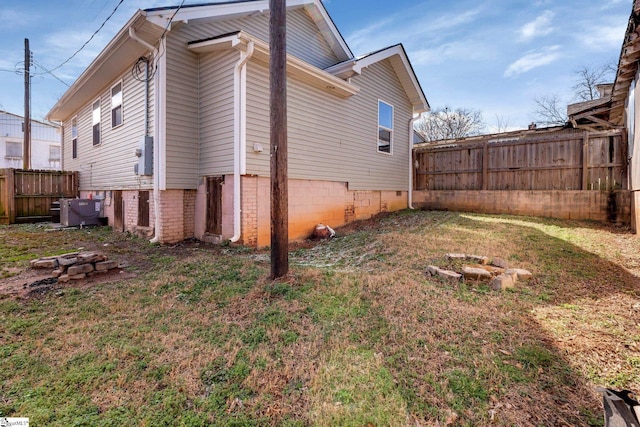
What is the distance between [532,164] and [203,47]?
990cm

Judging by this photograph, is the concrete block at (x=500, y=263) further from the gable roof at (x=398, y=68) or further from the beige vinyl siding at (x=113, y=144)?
the beige vinyl siding at (x=113, y=144)

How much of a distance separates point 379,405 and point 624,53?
8551mm

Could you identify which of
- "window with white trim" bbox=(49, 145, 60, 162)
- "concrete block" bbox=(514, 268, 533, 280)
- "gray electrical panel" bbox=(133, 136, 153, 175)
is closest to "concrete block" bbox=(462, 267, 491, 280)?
"concrete block" bbox=(514, 268, 533, 280)

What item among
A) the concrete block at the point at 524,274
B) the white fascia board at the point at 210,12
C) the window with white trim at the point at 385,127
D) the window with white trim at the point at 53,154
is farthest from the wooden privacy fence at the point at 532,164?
the window with white trim at the point at 53,154

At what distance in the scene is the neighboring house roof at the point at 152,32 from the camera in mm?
6082

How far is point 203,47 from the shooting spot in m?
6.58

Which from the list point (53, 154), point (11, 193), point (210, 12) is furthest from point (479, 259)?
point (53, 154)

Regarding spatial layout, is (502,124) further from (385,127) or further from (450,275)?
(450,275)

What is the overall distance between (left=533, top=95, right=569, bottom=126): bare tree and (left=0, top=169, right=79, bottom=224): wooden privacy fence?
31.2 meters

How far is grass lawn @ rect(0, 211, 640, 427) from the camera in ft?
6.45

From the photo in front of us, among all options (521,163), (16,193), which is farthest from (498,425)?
(16,193)

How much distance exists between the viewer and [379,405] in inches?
78.2

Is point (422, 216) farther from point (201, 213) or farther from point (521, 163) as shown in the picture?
point (201, 213)

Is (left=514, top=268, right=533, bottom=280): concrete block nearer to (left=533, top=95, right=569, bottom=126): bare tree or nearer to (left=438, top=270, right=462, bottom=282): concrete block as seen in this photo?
(left=438, top=270, right=462, bottom=282): concrete block
